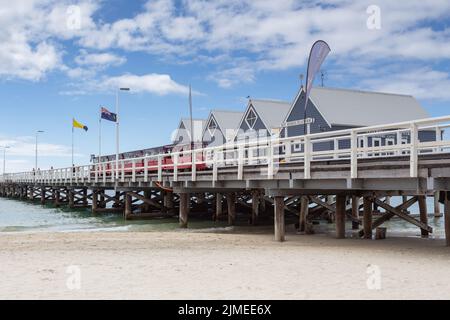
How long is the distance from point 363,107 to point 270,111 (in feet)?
23.0

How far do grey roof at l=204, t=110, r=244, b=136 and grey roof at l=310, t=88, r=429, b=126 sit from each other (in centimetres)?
1089

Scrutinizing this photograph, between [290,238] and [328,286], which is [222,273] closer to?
[328,286]

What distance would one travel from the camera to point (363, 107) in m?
34.5

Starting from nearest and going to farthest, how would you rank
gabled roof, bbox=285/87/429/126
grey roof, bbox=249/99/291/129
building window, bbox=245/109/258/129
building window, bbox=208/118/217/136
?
gabled roof, bbox=285/87/429/126, grey roof, bbox=249/99/291/129, building window, bbox=245/109/258/129, building window, bbox=208/118/217/136

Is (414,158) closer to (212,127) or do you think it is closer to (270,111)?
(270,111)

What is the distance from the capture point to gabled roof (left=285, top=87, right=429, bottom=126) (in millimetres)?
32062

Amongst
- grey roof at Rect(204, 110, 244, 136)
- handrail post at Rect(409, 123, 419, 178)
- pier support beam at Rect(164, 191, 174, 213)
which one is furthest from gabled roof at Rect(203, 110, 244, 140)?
handrail post at Rect(409, 123, 419, 178)

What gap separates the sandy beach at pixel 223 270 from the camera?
24.9 feet

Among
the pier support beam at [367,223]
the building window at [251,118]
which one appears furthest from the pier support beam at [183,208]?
the building window at [251,118]

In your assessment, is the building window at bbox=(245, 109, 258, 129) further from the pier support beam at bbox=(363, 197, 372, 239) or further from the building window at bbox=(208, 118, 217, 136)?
the pier support beam at bbox=(363, 197, 372, 239)

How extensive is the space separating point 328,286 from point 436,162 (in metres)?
4.50

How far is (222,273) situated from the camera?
9180 mm

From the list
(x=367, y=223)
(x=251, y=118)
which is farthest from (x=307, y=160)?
(x=251, y=118)
